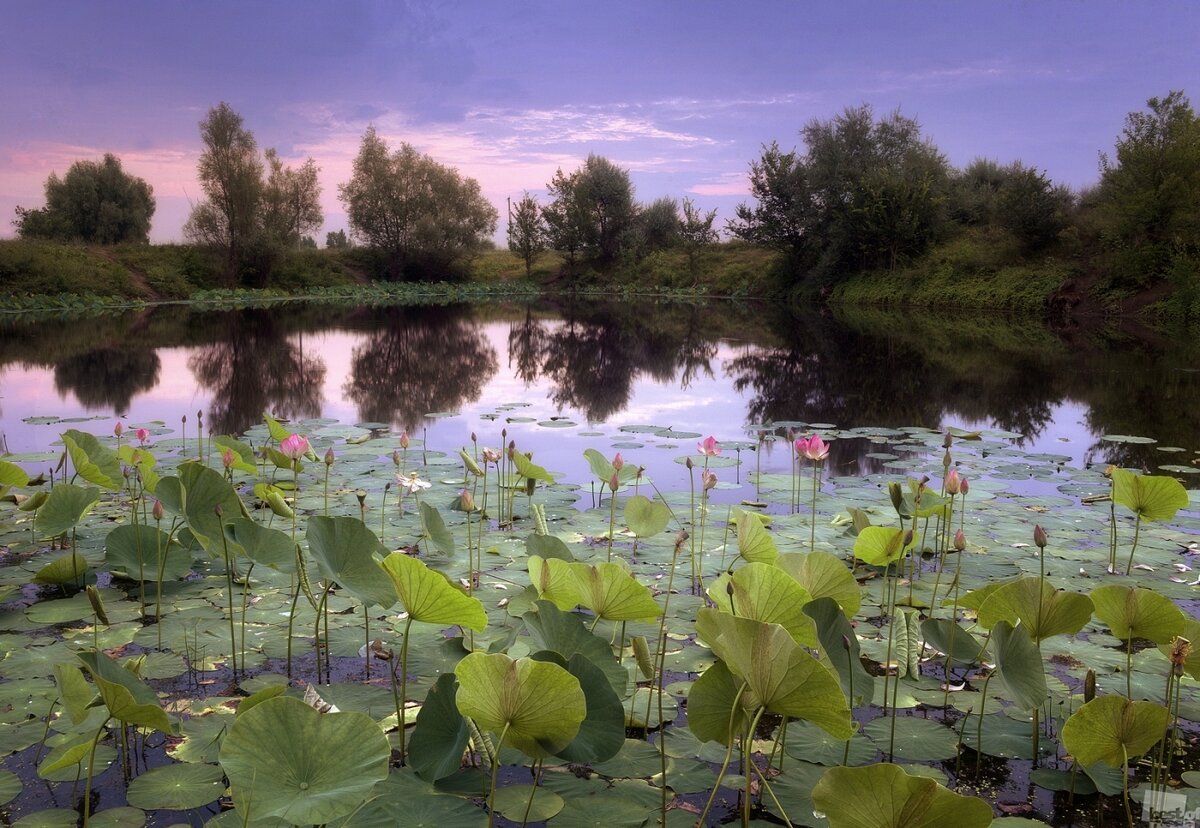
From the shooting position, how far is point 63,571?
2375 mm

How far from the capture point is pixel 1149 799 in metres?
1.40

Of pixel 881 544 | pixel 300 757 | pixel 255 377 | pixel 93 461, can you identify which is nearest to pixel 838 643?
pixel 881 544

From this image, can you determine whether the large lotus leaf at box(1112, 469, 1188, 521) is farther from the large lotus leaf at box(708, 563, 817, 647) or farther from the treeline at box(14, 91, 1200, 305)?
the treeline at box(14, 91, 1200, 305)

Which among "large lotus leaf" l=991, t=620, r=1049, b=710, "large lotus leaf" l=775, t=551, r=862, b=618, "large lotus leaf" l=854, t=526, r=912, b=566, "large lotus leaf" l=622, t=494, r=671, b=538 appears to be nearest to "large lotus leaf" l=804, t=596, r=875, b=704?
"large lotus leaf" l=775, t=551, r=862, b=618

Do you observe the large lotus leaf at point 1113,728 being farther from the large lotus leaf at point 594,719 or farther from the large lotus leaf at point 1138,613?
the large lotus leaf at point 594,719

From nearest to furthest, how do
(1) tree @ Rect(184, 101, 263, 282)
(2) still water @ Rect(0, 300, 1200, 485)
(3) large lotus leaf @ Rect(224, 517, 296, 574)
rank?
(3) large lotus leaf @ Rect(224, 517, 296, 574) < (2) still water @ Rect(0, 300, 1200, 485) < (1) tree @ Rect(184, 101, 263, 282)

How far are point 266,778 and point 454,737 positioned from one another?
38 centimetres

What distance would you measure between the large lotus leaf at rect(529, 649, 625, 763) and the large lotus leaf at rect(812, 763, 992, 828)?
39cm

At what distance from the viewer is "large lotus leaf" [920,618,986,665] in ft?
5.66

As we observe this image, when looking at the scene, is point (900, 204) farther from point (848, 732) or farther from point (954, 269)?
point (848, 732)

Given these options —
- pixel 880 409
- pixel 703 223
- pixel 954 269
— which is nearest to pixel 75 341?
pixel 880 409

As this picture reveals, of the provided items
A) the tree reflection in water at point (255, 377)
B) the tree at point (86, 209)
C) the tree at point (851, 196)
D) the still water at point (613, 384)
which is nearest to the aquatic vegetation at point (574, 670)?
the still water at point (613, 384)

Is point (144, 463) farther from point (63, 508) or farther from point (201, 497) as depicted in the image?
point (201, 497)

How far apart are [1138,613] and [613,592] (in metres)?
1.08
